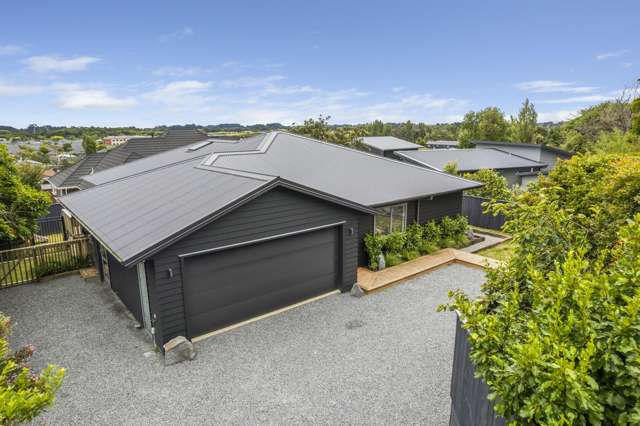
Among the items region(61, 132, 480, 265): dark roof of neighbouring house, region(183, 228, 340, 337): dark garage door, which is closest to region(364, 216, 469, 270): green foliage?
region(61, 132, 480, 265): dark roof of neighbouring house

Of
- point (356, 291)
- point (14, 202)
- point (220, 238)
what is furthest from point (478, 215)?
point (14, 202)

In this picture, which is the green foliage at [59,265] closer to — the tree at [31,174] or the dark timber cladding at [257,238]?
the dark timber cladding at [257,238]

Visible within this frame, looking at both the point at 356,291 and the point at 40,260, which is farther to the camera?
the point at 40,260

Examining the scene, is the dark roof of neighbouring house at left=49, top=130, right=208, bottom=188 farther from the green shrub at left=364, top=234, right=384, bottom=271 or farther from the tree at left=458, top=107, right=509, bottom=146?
the tree at left=458, top=107, right=509, bottom=146

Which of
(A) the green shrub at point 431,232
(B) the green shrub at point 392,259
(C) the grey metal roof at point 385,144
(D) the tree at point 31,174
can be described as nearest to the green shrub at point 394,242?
(B) the green shrub at point 392,259

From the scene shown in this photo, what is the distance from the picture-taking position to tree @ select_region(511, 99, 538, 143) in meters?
52.1

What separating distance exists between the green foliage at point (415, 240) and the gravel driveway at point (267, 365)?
2230mm

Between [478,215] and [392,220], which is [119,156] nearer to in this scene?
[392,220]

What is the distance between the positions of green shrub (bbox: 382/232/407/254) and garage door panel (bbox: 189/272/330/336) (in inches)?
140

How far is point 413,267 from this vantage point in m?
12.6

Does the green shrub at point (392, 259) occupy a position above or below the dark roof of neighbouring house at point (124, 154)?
below

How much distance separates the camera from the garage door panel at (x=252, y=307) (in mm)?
8453

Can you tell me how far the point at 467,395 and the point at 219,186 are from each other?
7149 millimetres

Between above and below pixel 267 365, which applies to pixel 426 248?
above
